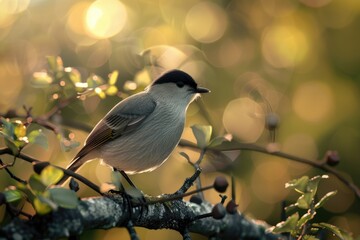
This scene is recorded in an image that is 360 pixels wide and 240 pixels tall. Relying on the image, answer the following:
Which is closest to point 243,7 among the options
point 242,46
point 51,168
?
point 242,46

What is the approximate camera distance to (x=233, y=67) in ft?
19.6

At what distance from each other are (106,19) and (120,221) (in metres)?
3.23

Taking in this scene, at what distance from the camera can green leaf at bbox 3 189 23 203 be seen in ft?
7.85

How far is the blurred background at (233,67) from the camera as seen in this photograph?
5.52 meters

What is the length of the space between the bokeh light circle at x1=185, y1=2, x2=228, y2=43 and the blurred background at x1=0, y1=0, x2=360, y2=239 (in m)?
0.01

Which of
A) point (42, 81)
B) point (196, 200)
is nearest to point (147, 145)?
point (196, 200)

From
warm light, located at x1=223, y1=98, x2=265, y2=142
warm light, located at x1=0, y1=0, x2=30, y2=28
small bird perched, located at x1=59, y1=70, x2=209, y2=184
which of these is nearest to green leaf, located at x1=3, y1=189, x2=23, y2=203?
small bird perched, located at x1=59, y1=70, x2=209, y2=184

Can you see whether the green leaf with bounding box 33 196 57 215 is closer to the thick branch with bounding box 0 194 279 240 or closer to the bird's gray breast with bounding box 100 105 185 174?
the thick branch with bounding box 0 194 279 240

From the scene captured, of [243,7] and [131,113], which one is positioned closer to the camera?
[131,113]

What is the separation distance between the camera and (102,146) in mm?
4629

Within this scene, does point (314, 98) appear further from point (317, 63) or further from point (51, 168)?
point (51, 168)

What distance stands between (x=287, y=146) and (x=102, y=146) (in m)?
1.81

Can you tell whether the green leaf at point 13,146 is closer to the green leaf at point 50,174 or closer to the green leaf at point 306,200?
the green leaf at point 50,174

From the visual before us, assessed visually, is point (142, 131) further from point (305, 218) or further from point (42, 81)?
point (305, 218)
